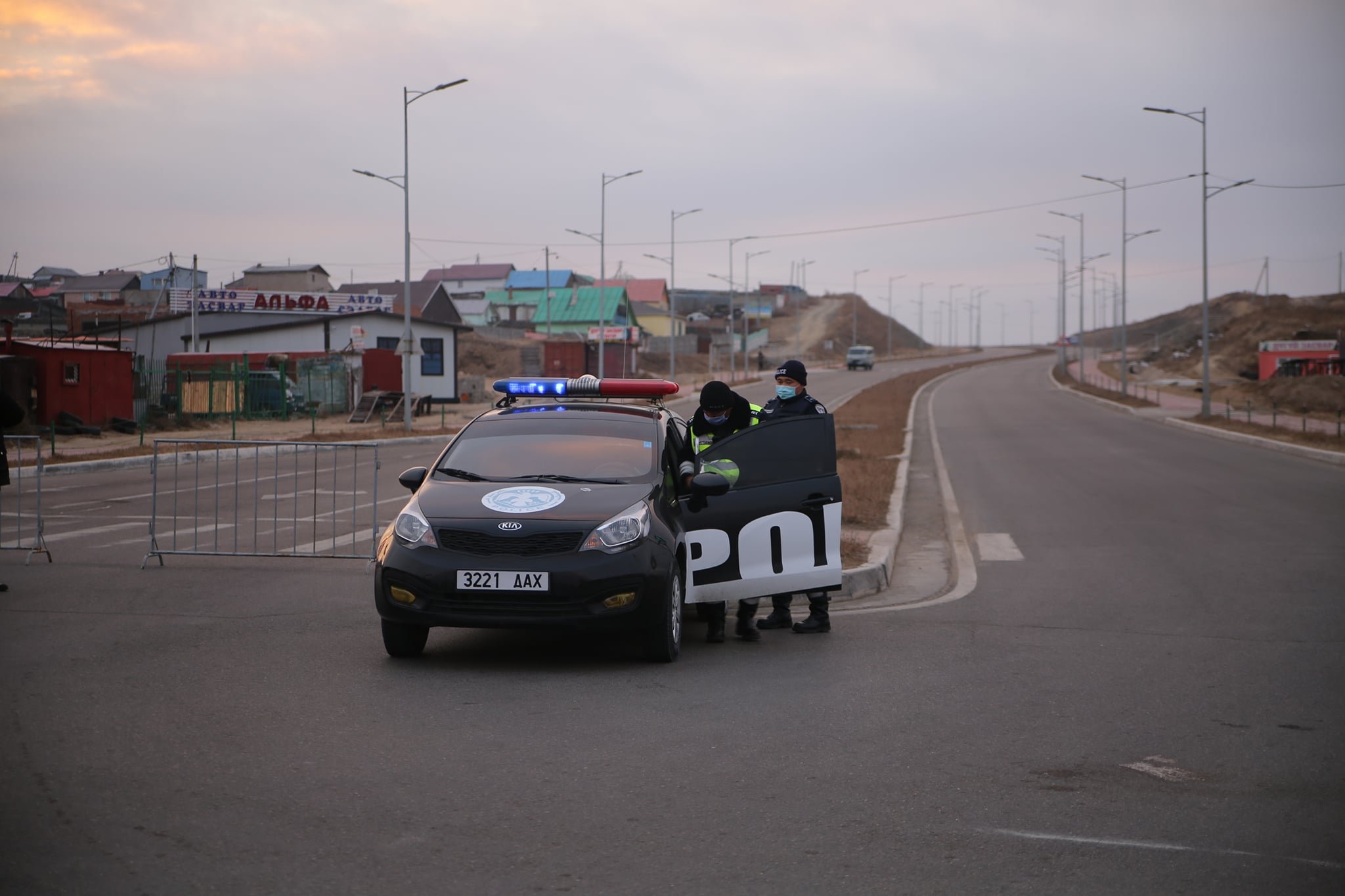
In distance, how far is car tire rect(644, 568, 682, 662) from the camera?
739cm

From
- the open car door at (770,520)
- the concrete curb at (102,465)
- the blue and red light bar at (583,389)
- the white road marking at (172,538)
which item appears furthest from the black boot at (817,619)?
the concrete curb at (102,465)

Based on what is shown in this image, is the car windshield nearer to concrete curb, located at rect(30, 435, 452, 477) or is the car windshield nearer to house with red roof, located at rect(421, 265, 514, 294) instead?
concrete curb, located at rect(30, 435, 452, 477)

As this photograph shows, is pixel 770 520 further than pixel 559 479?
Yes

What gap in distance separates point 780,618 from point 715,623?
23.2 inches

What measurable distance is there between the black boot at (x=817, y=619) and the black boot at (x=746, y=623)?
1.01 ft

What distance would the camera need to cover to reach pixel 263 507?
16.6 metres

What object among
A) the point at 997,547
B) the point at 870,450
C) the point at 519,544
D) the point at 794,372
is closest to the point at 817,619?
the point at 794,372

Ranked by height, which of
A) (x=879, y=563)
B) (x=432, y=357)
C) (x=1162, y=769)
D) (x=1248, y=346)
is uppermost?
(x=1248, y=346)

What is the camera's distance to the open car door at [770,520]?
331 inches

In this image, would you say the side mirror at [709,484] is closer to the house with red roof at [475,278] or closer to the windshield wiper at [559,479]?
the windshield wiper at [559,479]

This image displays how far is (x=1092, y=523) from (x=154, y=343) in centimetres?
4526

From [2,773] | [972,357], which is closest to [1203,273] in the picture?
[2,773]

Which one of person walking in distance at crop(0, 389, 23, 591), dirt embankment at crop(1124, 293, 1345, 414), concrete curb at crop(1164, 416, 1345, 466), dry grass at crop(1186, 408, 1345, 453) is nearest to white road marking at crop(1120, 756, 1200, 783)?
person walking in distance at crop(0, 389, 23, 591)

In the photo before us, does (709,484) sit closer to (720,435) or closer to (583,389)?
(720,435)
